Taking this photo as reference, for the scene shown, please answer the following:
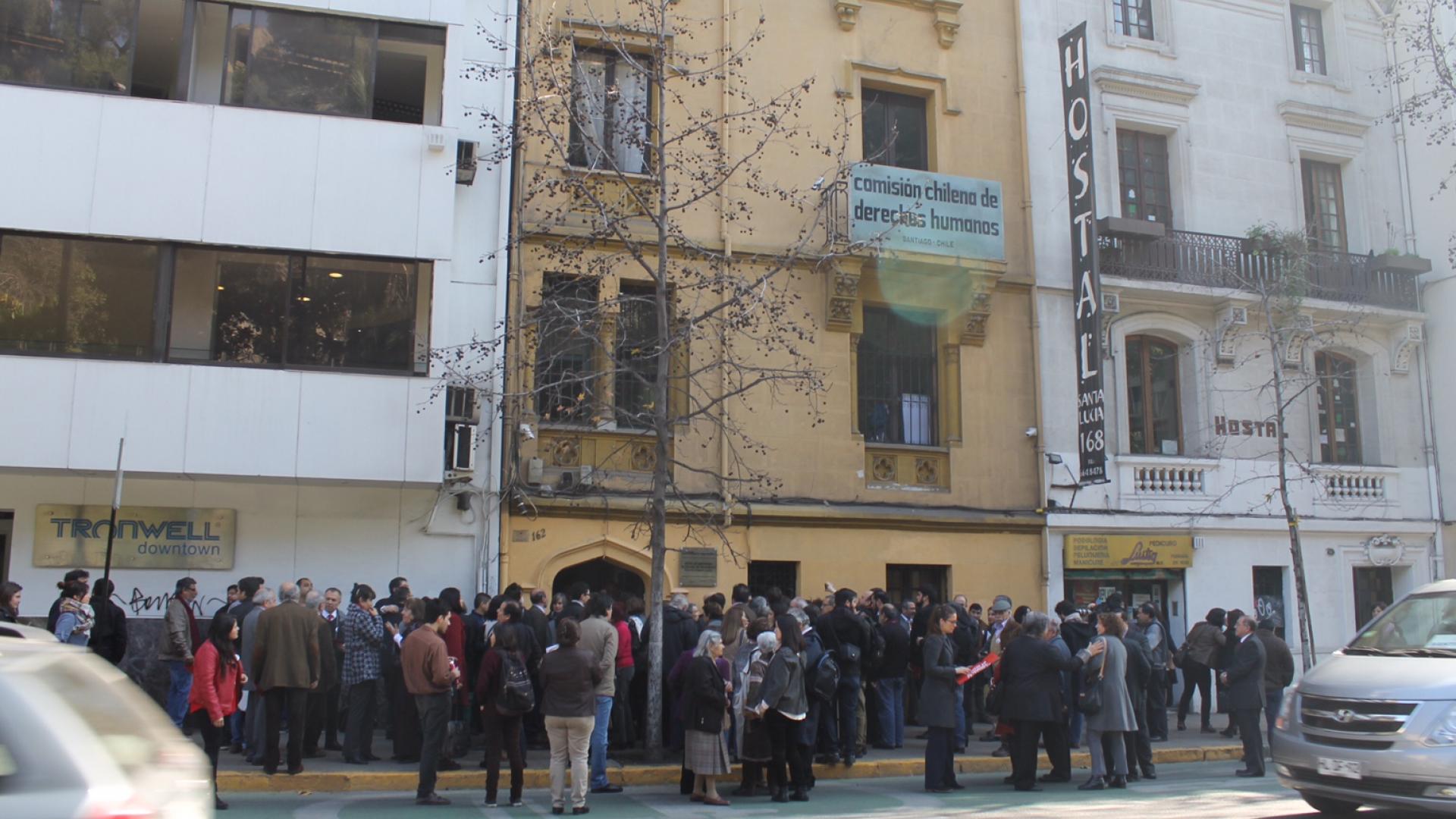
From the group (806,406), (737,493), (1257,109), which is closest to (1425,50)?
(1257,109)

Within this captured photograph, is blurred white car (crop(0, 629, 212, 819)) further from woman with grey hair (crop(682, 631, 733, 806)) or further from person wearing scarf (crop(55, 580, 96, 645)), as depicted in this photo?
person wearing scarf (crop(55, 580, 96, 645))

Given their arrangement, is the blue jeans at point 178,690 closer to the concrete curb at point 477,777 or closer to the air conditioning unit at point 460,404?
the concrete curb at point 477,777

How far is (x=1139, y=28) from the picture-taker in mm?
22562

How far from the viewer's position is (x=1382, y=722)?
29.3 ft

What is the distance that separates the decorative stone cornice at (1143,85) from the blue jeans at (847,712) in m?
13.3

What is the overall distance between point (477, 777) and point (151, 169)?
8847 mm

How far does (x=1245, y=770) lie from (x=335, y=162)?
13.4 metres

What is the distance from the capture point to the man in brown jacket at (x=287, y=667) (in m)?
11.3

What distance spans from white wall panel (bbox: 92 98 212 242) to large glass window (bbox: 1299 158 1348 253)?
774 inches

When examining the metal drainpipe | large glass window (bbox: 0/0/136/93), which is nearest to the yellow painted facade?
the metal drainpipe

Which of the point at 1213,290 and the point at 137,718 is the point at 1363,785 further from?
the point at 1213,290

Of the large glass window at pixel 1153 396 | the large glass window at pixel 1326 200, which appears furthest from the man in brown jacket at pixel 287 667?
the large glass window at pixel 1326 200

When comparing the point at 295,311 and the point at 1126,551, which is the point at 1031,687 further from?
the point at 295,311

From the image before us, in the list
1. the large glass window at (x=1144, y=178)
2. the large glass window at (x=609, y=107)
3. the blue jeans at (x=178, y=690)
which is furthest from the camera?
the large glass window at (x=1144, y=178)
